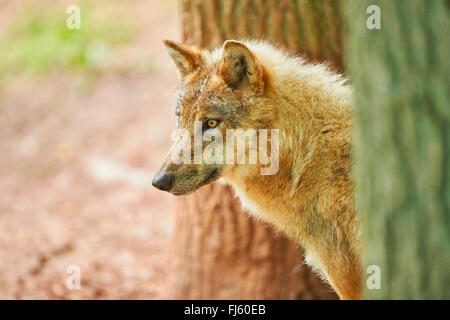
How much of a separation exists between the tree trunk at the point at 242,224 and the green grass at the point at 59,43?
798 cm

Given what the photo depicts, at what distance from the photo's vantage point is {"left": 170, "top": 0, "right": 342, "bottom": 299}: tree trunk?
180 inches

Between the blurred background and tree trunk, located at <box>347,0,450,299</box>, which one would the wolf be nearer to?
the blurred background

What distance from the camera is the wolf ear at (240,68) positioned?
3.58m

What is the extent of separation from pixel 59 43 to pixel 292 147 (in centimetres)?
1106

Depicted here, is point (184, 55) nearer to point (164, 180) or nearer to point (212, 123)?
point (212, 123)

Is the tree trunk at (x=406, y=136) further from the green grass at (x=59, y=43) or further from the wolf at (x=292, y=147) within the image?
the green grass at (x=59, y=43)

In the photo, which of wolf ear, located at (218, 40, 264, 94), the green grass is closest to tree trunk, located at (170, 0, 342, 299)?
wolf ear, located at (218, 40, 264, 94)

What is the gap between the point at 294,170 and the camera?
12.3ft

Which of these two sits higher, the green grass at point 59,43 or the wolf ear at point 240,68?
the green grass at point 59,43

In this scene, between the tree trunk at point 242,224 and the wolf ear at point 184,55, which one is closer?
the wolf ear at point 184,55

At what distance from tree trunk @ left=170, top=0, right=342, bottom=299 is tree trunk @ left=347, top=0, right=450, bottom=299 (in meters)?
2.31

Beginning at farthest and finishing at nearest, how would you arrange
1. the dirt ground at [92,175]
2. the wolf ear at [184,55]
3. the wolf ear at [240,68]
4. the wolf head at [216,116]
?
1. the dirt ground at [92,175]
2. the wolf ear at [184,55]
3. the wolf head at [216,116]
4. the wolf ear at [240,68]

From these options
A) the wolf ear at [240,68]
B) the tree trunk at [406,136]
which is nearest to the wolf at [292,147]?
the wolf ear at [240,68]
